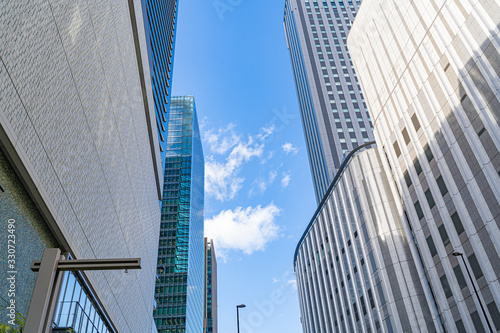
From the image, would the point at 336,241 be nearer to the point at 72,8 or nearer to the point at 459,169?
the point at 459,169

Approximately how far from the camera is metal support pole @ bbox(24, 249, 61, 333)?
314 inches

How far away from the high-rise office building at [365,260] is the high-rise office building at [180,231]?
4922 cm

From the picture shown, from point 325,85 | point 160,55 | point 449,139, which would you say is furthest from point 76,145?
point 325,85

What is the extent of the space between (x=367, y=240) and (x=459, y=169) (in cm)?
1861

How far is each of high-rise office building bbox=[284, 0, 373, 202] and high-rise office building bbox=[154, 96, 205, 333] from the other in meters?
40.1

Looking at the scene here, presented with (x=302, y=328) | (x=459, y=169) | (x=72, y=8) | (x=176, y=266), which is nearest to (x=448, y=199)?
(x=459, y=169)

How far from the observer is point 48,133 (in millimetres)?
15164

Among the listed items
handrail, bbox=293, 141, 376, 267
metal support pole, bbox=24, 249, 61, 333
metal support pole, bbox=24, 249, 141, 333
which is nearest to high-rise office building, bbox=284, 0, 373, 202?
handrail, bbox=293, 141, 376, 267

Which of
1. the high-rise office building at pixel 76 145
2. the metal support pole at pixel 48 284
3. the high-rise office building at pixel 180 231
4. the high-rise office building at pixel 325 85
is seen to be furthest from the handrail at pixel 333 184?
the metal support pole at pixel 48 284

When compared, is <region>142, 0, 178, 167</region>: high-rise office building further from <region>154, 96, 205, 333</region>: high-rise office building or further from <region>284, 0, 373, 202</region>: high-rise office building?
<region>154, 96, 205, 333</region>: high-rise office building

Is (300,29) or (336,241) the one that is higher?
(300,29)

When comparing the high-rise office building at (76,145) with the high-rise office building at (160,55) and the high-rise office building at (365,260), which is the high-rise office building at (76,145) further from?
the high-rise office building at (365,260)

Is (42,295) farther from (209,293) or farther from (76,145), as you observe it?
(209,293)

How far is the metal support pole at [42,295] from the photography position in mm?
7977
